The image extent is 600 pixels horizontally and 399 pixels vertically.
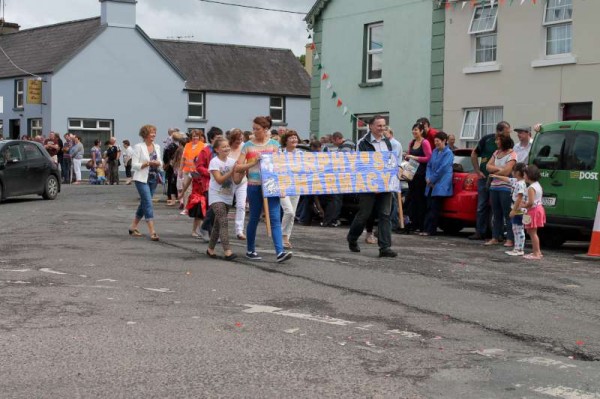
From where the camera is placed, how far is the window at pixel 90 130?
48.6 meters

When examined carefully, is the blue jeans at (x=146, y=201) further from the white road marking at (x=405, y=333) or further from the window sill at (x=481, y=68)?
the window sill at (x=481, y=68)

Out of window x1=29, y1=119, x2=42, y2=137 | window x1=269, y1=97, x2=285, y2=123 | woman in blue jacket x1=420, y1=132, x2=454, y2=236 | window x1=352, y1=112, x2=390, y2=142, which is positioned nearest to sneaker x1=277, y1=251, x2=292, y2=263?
woman in blue jacket x1=420, y1=132, x2=454, y2=236

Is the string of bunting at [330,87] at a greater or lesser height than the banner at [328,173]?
greater

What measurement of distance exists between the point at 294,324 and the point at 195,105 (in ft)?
151

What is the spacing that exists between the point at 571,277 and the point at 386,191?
2845 mm

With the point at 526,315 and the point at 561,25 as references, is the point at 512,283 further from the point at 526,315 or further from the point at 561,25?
the point at 561,25

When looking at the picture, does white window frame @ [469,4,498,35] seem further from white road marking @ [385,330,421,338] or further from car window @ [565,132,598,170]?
white road marking @ [385,330,421,338]

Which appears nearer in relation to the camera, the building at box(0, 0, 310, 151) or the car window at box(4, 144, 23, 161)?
the car window at box(4, 144, 23, 161)

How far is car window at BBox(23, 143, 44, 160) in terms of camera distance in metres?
24.5

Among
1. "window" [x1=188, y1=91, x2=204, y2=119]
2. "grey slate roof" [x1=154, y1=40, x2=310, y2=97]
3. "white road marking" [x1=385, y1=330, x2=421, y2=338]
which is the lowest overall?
"white road marking" [x1=385, y1=330, x2=421, y2=338]

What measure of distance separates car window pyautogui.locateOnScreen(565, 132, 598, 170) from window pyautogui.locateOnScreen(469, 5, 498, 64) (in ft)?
30.7

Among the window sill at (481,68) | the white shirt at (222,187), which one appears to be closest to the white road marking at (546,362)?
the white shirt at (222,187)

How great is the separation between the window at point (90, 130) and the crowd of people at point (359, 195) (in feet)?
98.6

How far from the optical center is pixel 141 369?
6.41 meters
